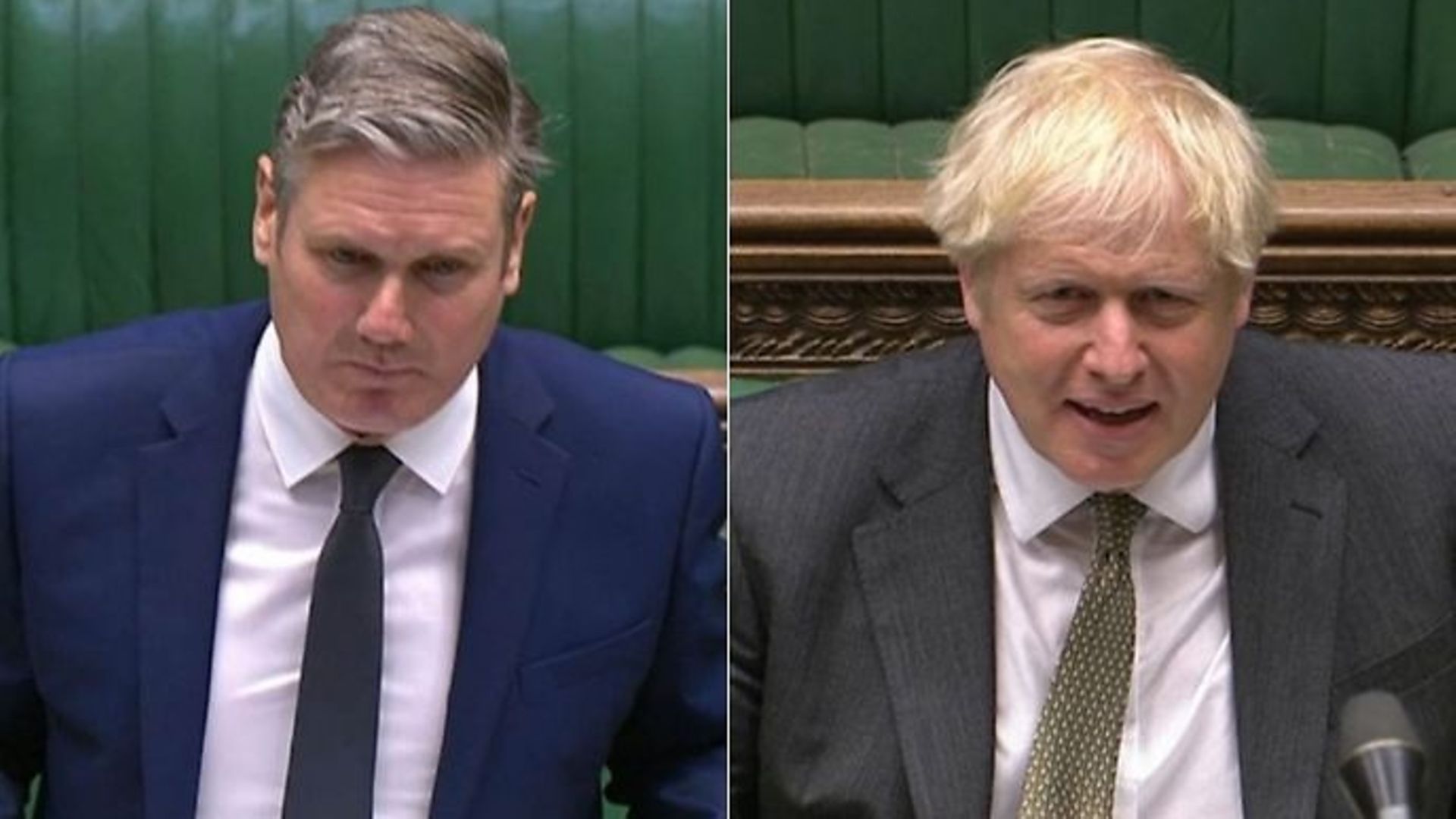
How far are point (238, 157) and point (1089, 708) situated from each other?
804 mm

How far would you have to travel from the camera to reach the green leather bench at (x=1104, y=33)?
1767 mm

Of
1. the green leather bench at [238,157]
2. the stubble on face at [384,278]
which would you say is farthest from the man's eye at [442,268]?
the green leather bench at [238,157]

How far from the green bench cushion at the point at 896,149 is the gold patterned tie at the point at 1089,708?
0.64 metres

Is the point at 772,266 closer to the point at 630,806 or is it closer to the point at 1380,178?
the point at 630,806

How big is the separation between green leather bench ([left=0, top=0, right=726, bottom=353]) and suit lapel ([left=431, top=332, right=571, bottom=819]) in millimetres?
614

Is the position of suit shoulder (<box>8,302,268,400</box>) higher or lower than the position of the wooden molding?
higher

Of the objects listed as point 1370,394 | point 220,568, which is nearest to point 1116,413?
point 1370,394

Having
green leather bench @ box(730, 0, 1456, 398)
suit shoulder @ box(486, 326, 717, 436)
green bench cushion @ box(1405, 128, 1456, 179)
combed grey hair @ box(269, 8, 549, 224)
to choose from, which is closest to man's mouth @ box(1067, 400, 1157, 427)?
suit shoulder @ box(486, 326, 717, 436)

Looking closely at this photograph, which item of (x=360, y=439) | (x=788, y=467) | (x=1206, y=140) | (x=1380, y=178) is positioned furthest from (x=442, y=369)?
(x=1380, y=178)

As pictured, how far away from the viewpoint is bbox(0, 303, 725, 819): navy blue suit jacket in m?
0.94

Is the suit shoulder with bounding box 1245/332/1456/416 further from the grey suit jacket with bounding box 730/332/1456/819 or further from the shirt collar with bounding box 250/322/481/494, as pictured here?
the shirt collar with bounding box 250/322/481/494

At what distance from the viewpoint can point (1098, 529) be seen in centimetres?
102

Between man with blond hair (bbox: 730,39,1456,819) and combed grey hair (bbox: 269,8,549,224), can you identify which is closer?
combed grey hair (bbox: 269,8,549,224)

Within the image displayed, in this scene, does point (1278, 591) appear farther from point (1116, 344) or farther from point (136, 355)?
point (136, 355)
